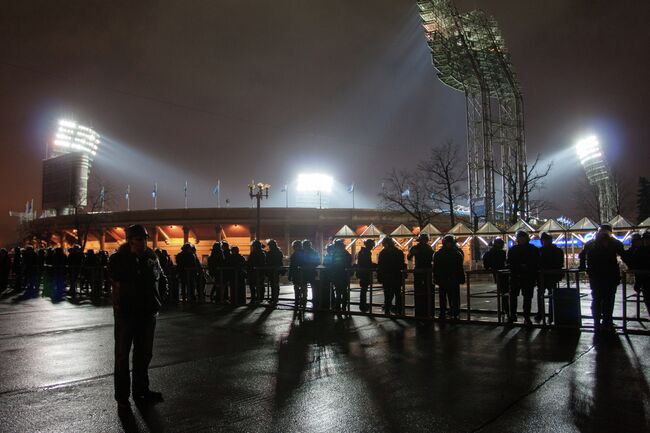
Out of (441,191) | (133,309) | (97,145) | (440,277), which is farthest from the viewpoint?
(97,145)

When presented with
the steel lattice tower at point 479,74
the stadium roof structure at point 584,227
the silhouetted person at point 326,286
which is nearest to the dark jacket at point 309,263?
the silhouetted person at point 326,286

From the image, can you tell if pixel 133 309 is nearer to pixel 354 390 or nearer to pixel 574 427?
pixel 354 390

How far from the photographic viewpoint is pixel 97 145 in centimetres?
11519

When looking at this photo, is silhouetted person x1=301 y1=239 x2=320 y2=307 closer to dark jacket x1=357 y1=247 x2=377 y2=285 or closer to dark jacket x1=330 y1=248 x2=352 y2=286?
dark jacket x1=330 y1=248 x2=352 y2=286

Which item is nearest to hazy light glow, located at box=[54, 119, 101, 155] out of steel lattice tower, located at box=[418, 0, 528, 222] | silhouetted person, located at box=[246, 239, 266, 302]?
steel lattice tower, located at box=[418, 0, 528, 222]

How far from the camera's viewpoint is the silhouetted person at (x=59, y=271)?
20509 millimetres

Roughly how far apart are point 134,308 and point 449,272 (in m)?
7.73

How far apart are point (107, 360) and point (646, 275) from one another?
10183 mm

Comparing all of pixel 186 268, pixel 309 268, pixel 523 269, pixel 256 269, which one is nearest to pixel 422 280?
pixel 523 269

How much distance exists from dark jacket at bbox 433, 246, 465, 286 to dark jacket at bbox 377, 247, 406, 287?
1.00 meters

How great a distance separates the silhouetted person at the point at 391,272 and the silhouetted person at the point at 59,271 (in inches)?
549

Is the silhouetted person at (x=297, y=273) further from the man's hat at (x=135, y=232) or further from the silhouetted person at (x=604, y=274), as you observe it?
the man's hat at (x=135, y=232)

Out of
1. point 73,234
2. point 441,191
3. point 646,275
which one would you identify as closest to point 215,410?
point 646,275

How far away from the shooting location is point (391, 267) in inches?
490
